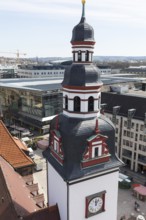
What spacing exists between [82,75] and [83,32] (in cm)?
310

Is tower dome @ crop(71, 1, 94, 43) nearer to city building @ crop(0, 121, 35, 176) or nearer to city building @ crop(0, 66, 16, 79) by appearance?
city building @ crop(0, 121, 35, 176)

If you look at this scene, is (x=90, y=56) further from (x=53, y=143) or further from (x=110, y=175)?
(x=110, y=175)

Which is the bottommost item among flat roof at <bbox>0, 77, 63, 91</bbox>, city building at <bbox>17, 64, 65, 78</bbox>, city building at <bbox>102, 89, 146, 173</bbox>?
city building at <bbox>102, 89, 146, 173</bbox>

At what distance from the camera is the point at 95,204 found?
19.3 m

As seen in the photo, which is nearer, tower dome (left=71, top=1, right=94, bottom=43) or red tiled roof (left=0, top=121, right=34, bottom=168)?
tower dome (left=71, top=1, right=94, bottom=43)

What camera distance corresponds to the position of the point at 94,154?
59.4 feet

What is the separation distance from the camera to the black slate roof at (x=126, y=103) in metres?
50.1

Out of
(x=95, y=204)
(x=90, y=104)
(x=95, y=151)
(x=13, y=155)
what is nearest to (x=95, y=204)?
(x=95, y=204)

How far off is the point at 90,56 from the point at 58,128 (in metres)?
5.98

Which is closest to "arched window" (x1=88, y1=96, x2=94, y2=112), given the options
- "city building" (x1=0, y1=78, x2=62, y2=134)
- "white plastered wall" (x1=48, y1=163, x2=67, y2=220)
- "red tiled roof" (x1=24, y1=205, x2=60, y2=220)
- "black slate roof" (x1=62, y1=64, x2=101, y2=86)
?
"black slate roof" (x1=62, y1=64, x2=101, y2=86)

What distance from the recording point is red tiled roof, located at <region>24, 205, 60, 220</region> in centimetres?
1888

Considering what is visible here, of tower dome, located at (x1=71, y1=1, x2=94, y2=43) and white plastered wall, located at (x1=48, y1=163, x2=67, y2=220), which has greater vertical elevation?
tower dome, located at (x1=71, y1=1, x2=94, y2=43)

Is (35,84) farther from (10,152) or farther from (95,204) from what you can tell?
(95,204)

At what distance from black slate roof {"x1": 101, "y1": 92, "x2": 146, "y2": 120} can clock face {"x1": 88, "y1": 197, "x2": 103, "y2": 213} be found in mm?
31945
